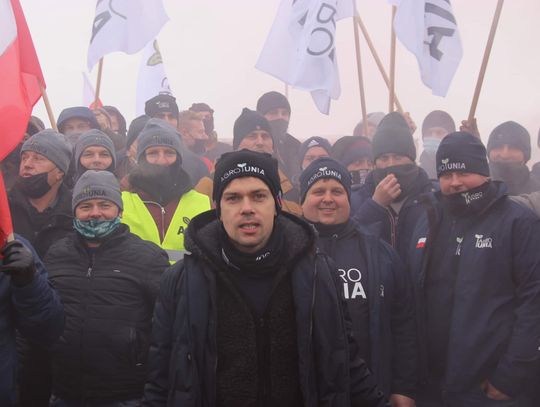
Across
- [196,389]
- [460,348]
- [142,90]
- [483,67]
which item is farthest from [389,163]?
[142,90]

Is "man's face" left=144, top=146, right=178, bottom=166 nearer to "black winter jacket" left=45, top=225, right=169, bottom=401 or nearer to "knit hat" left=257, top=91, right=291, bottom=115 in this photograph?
"black winter jacket" left=45, top=225, right=169, bottom=401

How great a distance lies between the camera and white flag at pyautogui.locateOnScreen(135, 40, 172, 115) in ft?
27.1

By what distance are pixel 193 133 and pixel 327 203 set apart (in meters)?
3.89

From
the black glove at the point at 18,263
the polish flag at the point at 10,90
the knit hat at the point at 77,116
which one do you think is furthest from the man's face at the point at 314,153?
the black glove at the point at 18,263

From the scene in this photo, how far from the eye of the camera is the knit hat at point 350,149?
5738 millimetres

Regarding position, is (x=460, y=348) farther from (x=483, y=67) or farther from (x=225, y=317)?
(x=483, y=67)

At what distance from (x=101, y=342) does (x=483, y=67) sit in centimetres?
377

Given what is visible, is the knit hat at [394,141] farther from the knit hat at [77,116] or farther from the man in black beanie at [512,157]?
the knit hat at [77,116]

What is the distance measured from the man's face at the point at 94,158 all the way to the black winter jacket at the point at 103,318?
1.42 metres

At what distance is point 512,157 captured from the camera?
17.7 feet

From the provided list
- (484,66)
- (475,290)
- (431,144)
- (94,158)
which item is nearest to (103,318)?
(94,158)

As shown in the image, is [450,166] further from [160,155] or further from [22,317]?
[22,317]

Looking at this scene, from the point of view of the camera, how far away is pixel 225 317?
2.47m

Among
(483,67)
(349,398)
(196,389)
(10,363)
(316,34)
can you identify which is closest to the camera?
(196,389)
